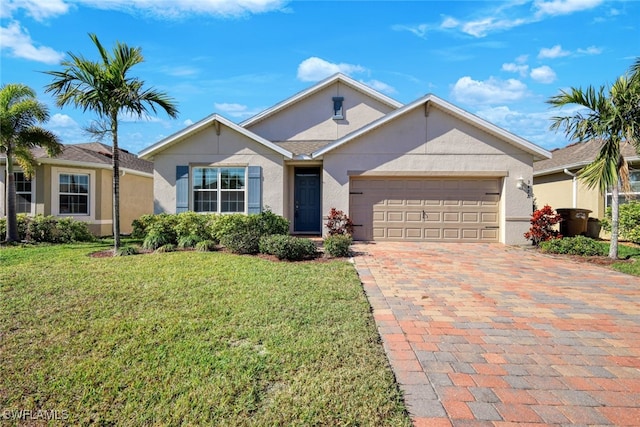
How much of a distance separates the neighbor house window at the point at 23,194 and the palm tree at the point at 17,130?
1.91 meters

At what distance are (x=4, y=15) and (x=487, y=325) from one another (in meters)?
10.3

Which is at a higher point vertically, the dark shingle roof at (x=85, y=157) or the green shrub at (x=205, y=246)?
the dark shingle roof at (x=85, y=157)

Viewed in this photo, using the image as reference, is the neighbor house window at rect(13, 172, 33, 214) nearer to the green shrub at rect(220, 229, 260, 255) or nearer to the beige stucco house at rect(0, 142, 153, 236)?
the beige stucco house at rect(0, 142, 153, 236)

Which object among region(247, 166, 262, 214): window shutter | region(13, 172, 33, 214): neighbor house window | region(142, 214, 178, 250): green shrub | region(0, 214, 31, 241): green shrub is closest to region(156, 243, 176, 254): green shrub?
region(142, 214, 178, 250): green shrub

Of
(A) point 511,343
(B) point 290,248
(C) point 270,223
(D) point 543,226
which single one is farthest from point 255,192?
(D) point 543,226

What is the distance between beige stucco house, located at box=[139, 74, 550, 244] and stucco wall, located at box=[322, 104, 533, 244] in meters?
0.03

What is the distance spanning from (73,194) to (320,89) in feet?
36.9

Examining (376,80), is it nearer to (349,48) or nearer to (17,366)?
(349,48)

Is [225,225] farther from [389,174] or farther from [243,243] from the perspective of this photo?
[389,174]

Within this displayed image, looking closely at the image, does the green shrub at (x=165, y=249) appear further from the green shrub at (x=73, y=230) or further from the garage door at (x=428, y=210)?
the garage door at (x=428, y=210)

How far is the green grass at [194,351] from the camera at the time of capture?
2.62 metres

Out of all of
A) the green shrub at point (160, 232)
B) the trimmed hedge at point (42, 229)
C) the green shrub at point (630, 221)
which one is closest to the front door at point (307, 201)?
the green shrub at point (160, 232)

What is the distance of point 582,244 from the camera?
9.74 m

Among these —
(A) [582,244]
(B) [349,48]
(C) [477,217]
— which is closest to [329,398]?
(A) [582,244]
